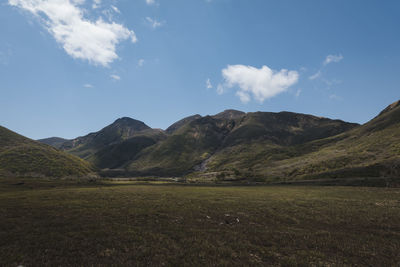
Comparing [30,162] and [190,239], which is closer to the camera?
[190,239]

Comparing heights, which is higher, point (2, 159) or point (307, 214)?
point (2, 159)

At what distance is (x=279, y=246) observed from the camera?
638 inches

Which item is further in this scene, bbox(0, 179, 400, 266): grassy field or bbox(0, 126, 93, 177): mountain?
bbox(0, 126, 93, 177): mountain

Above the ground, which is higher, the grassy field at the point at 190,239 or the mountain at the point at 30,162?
the mountain at the point at 30,162

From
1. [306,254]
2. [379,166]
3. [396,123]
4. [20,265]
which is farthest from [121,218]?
[396,123]

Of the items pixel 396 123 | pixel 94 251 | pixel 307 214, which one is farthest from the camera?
pixel 396 123

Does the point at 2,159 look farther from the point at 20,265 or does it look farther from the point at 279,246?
the point at 279,246

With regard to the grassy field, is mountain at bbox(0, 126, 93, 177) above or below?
above

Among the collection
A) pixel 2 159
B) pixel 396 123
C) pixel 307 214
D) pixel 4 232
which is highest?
pixel 396 123

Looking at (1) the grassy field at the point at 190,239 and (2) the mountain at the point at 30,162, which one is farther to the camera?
(2) the mountain at the point at 30,162

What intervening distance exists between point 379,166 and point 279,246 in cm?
11886

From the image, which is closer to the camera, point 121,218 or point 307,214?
point 121,218

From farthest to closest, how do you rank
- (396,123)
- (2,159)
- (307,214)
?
(396,123) → (2,159) → (307,214)

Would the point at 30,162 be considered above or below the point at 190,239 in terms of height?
above
